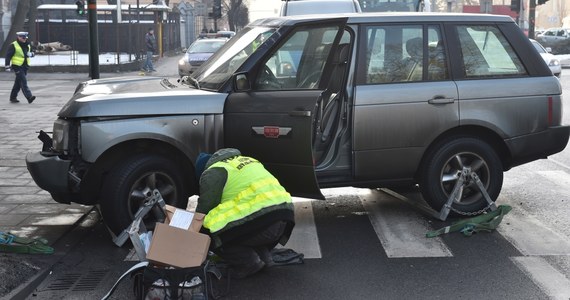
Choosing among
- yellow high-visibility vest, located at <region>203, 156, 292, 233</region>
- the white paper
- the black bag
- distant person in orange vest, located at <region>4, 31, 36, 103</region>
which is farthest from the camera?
distant person in orange vest, located at <region>4, 31, 36, 103</region>

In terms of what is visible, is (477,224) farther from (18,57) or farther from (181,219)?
(18,57)

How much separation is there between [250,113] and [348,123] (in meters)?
0.91

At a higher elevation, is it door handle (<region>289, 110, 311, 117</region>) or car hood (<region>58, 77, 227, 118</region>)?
car hood (<region>58, 77, 227, 118</region>)

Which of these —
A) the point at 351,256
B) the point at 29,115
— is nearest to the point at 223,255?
the point at 351,256

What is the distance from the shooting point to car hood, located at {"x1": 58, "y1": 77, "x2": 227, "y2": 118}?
6203mm

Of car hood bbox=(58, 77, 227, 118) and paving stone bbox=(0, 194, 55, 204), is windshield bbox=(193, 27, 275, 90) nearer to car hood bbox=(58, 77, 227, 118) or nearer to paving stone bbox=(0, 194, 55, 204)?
car hood bbox=(58, 77, 227, 118)

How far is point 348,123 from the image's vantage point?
673 centimetres

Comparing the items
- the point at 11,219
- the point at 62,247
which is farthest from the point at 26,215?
the point at 62,247

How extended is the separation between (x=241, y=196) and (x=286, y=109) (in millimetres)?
1357

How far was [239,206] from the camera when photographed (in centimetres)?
519

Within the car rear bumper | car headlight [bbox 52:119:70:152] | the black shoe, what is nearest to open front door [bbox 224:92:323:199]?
the black shoe

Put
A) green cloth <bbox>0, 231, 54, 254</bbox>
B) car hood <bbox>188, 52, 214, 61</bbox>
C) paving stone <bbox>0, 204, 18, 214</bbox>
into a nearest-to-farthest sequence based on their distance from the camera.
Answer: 1. green cloth <bbox>0, 231, 54, 254</bbox>
2. paving stone <bbox>0, 204, 18, 214</bbox>
3. car hood <bbox>188, 52, 214, 61</bbox>

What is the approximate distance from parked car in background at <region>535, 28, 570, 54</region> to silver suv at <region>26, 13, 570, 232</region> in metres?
35.2

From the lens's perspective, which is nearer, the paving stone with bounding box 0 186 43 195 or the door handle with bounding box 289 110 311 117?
the door handle with bounding box 289 110 311 117
